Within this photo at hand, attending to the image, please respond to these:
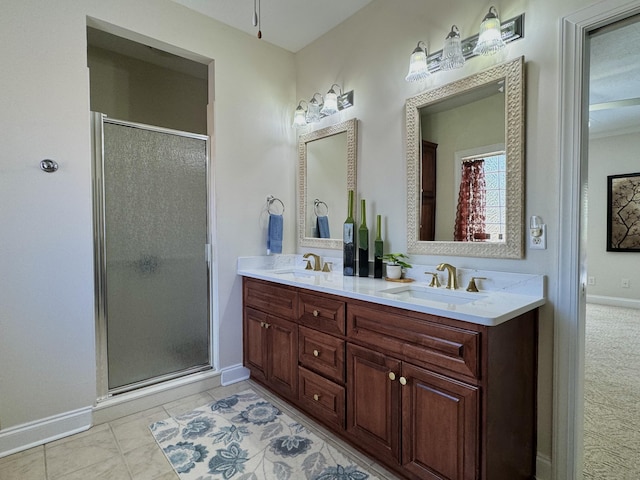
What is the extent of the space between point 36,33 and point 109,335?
1.79 meters

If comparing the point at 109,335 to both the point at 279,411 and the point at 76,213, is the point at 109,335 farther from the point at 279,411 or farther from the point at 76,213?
the point at 279,411

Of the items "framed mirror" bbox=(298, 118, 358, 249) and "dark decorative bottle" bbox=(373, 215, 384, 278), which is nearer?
"dark decorative bottle" bbox=(373, 215, 384, 278)

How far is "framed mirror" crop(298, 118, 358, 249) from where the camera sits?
8.20 ft

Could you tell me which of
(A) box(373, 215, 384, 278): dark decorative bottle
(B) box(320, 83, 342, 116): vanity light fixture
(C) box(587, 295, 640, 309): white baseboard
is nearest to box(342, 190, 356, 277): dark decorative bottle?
(A) box(373, 215, 384, 278): dark decorative bottle

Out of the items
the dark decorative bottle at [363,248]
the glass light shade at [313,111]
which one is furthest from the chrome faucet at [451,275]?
the glass light shade at [313,111]

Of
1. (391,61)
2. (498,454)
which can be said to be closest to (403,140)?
(391,61)

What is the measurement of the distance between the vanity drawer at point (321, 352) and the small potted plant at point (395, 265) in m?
0.55

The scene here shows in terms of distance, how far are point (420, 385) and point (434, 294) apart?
0.57 meters

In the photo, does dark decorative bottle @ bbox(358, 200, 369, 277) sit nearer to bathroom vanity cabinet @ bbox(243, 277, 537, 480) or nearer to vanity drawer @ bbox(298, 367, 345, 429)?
bathroom vanity cabinet @ bbox(243, 277, 537, 480)

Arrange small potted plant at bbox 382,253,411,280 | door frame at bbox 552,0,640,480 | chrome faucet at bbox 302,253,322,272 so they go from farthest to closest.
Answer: chrome faucet at bbox 302,253,322,272 < small potted plant at bbox 382,253,411,280 < door frame at bbox 552,0,640,480

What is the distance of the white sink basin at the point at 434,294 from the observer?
1.70m

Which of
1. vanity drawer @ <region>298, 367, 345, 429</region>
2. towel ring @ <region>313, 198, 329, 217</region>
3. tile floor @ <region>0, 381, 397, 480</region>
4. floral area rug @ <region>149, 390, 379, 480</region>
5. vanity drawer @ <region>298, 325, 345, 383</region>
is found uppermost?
towel ring @ <region>313, 198, 329, 217</region>

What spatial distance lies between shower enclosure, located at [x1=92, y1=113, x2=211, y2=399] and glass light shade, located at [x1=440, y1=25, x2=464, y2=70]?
5.71 ft

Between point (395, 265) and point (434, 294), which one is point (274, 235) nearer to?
point (395, 265)
